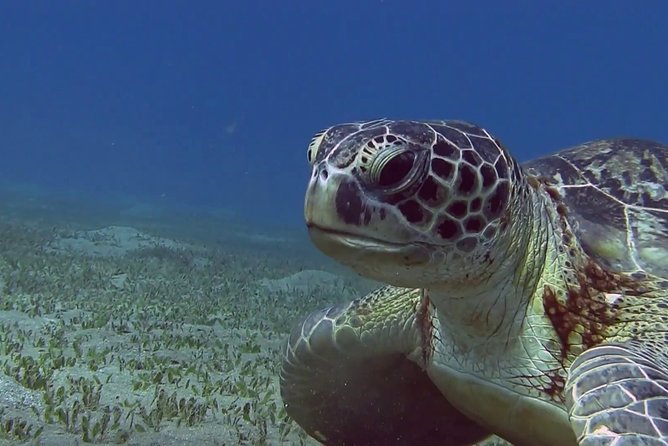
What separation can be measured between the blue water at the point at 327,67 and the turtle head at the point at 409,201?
316 feet

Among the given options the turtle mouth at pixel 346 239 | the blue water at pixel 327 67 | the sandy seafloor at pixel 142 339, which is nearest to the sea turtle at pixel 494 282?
the turtle mouth at pixel 346 239

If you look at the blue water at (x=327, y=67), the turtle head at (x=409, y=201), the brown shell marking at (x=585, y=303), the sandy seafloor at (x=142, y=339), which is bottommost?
the sandy seafloor at (x=142, y=339)

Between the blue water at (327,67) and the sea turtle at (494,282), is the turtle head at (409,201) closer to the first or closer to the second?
the sea turtle at (494,282)

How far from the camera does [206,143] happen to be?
104m

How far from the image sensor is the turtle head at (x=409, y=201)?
1928mm

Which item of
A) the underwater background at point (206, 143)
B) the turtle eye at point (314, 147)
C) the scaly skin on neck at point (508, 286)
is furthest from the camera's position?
the underwater background at point (206, 143)

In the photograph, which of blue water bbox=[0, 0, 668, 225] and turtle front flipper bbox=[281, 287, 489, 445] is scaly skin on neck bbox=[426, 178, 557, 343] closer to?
turtle front flipper bbox=[281, 287, 489, 445]

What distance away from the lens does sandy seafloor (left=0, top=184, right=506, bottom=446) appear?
10.3ft

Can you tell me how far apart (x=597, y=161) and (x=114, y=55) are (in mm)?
134512

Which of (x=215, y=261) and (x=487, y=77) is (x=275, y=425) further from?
(x=487, y=77)

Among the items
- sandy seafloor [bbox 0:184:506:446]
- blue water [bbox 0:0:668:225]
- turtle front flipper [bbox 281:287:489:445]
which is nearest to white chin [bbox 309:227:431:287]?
turtle front flipper [bbox 281:287:489:445]

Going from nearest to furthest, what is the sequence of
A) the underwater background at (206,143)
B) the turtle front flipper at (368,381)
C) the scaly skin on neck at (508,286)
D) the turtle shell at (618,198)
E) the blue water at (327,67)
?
the scaly skin on neck at (508,286), the turtle shell at (618,198), the turtle front flipper at (368,381), the underwater background at (206,143), the blue water at (327,67)

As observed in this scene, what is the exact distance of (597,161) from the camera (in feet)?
9.50

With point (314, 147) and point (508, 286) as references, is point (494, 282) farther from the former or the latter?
point (314, 147)
